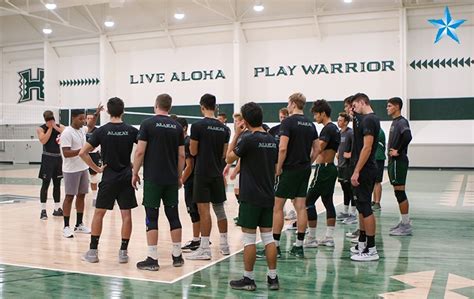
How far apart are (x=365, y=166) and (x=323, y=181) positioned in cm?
68

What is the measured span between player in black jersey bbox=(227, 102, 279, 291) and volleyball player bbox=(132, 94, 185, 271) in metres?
0.87

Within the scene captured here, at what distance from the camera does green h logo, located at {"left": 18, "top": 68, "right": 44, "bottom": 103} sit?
23.3m

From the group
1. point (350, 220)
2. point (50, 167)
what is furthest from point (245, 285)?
point (50, 167)

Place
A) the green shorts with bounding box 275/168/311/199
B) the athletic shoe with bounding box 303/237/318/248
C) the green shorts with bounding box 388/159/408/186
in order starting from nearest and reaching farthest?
the green shorts with bounding box 275/168/311/199 < the athletic shoe with bounding box 303/237/318/248 < the green shorts with bounding box 388/159/408/186

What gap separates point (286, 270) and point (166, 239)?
2.00 meters

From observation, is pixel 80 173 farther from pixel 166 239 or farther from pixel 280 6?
pixel 280 6

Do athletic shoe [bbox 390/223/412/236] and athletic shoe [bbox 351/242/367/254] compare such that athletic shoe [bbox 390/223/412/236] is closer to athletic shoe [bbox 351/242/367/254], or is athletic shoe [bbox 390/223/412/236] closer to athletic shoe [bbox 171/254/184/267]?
athletic shoe [bbox 351/242/367/254]

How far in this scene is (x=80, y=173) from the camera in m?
6.28

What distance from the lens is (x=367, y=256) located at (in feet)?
16.4

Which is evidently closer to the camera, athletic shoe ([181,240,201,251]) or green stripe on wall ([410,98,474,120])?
athletic shoe ([181,240,201,251])

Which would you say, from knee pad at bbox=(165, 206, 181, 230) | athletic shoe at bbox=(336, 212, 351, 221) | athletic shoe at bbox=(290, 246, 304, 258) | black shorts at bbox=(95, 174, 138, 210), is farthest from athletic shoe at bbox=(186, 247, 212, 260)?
athletic shoe at bbox=(336, 212, 351, 221)

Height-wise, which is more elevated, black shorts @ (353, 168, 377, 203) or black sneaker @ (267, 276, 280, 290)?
black shorts @ (353, 168, 377, 203)

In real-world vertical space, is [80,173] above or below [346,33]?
below

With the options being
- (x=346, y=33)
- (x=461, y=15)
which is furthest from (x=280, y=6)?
(x=461, y=15)
